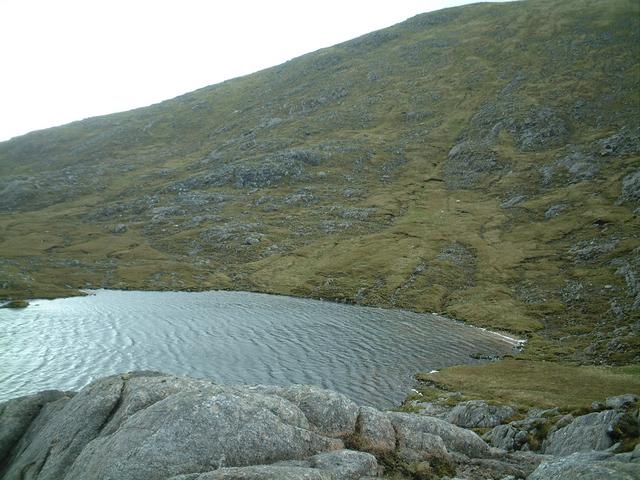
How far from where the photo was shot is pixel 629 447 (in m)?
21.8

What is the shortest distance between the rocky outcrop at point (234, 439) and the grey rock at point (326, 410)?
0.06 m

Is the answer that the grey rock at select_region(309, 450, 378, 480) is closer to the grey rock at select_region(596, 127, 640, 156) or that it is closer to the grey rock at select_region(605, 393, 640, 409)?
the grey rock at select_region(605, 393, 640, 409)

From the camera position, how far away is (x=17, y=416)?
1117 inches

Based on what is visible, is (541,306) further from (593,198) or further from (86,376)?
(86,376)

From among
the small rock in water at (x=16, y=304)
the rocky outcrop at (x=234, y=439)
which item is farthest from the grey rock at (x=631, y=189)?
the small rock in water at (x=16, y=304)

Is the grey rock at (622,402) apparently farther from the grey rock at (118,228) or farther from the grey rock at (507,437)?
the grey rock at (118,228)

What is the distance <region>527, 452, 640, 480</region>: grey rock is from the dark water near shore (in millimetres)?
35275

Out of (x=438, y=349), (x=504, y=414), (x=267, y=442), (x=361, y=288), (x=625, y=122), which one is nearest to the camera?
(x=267, y=442)

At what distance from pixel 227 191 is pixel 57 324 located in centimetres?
12081

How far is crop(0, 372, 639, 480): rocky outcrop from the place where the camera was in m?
18.2

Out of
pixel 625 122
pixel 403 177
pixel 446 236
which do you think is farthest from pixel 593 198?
pixel 403 177

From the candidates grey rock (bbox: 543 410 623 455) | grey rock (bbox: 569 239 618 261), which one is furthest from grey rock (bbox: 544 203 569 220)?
grey rock (bbox: 543 410 623 455)

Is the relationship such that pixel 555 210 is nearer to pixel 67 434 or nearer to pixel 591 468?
pixel 591 468

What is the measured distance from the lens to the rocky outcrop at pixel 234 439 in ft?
59.9
